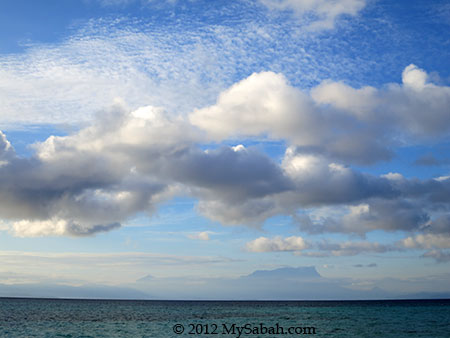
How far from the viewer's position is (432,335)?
7069 centimetres

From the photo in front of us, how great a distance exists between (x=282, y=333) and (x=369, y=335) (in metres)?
14.0

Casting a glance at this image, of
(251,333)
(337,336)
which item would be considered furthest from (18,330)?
(337,336)

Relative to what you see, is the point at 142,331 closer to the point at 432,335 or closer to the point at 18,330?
the point at 18,330

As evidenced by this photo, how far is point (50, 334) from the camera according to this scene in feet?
239

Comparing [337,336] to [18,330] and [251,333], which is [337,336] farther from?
[18,330]

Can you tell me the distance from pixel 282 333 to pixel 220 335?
1038cm

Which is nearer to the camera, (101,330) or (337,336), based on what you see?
(337,336)

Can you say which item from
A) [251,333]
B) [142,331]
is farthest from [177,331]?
[251,333]

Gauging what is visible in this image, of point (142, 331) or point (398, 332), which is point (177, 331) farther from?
point (398, 332)

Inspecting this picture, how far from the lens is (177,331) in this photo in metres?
77.9

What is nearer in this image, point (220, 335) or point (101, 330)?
point (220, 335)

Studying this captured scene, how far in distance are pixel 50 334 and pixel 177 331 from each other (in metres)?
21.3

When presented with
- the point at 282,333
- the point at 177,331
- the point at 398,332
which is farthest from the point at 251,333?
the point at 398,332

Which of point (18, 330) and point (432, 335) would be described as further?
point (18, 330)
